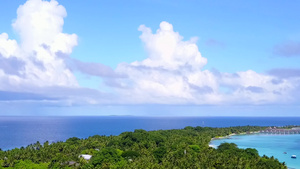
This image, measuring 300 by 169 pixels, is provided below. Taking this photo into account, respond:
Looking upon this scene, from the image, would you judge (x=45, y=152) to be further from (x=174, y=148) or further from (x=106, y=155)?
(x=174, y=148)

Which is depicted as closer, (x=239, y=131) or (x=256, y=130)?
(x=239, y=131)

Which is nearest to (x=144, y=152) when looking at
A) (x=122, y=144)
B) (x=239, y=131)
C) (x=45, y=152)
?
(x=122, y=144)

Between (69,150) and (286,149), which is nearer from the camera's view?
(69,150)

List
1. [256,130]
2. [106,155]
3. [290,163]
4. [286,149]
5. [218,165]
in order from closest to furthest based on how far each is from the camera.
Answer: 1. [218,165]
2. [106,155]
3. [290,163]
4. [286,149]
5. [256,130]

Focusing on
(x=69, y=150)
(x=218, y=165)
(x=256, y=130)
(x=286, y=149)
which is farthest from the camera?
(x=256, y=130)

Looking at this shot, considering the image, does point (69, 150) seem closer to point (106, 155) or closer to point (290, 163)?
point (106, 155)

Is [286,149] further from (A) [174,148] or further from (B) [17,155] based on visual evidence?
(B) [17,155]

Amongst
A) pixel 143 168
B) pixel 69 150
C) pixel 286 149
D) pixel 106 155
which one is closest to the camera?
pixel 143 168

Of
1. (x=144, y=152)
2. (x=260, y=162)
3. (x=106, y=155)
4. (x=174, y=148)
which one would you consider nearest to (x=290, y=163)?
(x=260, y=162)

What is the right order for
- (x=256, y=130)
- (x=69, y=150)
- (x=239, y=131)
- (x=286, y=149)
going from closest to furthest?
(x=69, y=150) → (x=286, y=149) → (x=239, y=131) → (x=256, y=130)
